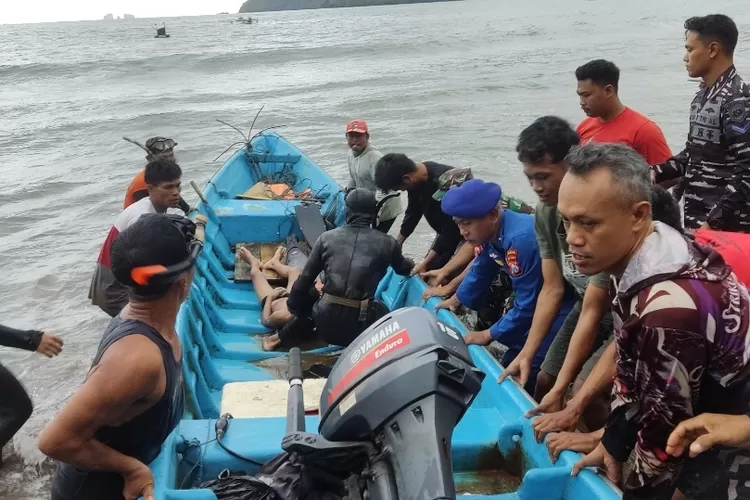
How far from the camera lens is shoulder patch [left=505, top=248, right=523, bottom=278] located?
3.43 metres

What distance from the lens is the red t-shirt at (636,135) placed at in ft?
13.3

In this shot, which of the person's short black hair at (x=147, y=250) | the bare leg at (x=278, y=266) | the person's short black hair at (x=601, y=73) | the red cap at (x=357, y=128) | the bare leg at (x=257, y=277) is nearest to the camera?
the person's short black hair at (x=147, y=250)

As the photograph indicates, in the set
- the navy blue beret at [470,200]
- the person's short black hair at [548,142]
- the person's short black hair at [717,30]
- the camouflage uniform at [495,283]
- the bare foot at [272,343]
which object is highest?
the person's short black hair at [717,30]

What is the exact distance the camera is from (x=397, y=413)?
1785 mm

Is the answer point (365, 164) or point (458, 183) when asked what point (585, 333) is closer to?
point (458, 183)

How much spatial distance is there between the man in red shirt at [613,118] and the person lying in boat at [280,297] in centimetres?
244

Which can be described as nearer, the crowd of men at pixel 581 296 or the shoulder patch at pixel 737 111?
the crowd of men at pixel 581 296

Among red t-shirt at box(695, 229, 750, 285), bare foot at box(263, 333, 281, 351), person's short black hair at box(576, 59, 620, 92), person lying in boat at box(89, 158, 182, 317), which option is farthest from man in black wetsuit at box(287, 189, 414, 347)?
red t-shirt at box(695, 229, 750, 285)

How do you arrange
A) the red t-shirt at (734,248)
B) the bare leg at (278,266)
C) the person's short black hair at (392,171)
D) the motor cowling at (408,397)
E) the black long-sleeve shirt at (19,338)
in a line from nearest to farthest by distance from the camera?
the motor cowling at (408,397) → the red t-shirt at (734,248) → the black long-sleeve shirt at (19,338) → the person's short black hair at (392,171) → the bare leg at (278,266)

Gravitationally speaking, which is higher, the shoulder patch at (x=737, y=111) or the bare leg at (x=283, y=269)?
the shoulder patch at (x=737, y=111)

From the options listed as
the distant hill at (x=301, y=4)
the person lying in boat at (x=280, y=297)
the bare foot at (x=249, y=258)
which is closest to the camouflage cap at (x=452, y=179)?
the person lying in boat at (x=280, y=297)

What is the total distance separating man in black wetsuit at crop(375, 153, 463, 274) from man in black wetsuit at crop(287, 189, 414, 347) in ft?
1.57

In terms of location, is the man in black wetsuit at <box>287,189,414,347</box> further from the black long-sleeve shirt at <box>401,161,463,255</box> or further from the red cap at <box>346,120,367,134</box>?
the red cap at <box>346,120,367,134</box>

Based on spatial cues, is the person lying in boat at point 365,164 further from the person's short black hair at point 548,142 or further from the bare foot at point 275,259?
the person's short black hair at point 548,142
